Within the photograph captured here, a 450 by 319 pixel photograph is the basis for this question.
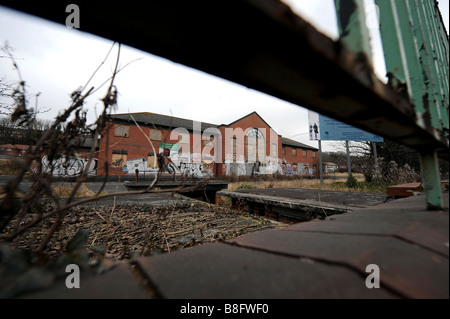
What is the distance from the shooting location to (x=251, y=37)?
390mm

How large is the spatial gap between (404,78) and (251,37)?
2.71ft

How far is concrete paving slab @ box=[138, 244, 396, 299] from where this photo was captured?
0.44m

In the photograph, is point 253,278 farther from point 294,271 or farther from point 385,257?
point 385,257

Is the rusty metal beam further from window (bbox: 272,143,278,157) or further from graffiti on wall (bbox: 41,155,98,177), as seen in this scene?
window (bbox: 272,143,278,157)

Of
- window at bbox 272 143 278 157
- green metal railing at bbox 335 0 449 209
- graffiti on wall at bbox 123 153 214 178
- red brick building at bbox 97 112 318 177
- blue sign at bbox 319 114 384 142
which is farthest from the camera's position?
window at bbox 272 143 278 157

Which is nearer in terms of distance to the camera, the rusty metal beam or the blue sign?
the rusty metal beam

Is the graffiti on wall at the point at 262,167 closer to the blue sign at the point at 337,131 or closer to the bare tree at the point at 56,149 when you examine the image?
the blue sign at the point at 337,131

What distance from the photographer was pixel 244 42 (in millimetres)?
402

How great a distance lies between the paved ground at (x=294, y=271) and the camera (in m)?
0.44

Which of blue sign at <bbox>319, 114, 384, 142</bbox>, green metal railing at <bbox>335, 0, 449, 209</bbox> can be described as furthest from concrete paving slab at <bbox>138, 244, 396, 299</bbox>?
blue sign at <bbox>319, 114, 384, 142</bbox>

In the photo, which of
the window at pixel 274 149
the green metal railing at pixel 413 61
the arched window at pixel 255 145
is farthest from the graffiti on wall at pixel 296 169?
the green metal railing at pixel 413 61

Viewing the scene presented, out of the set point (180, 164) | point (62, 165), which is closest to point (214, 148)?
point (180, 164)
